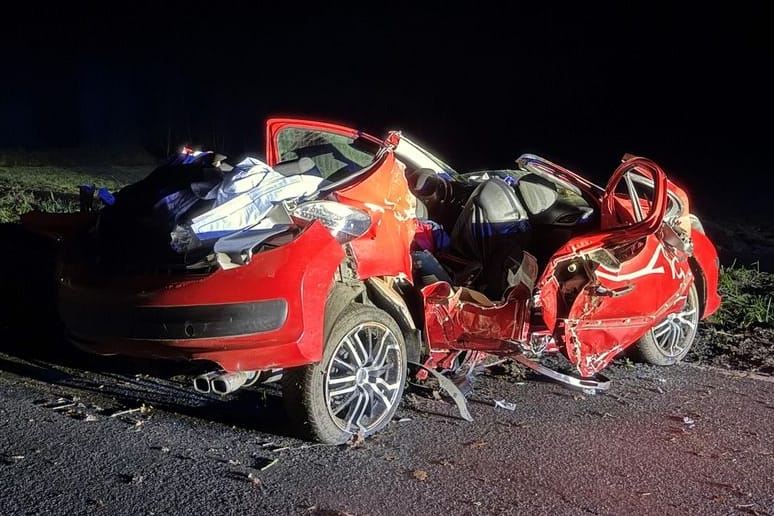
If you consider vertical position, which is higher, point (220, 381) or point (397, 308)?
point (397, 308)

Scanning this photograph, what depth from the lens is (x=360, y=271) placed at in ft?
14.7

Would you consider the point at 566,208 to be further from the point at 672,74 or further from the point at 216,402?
the point at 672,74

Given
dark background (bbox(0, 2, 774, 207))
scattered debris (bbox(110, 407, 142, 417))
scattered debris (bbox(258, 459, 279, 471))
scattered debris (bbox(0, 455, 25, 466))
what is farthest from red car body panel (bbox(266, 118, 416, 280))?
dark background (bbox(0, 2, 774, 207))

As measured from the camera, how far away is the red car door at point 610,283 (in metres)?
4.96

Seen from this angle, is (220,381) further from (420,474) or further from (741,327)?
(741,327)

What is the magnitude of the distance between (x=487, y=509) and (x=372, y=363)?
109 centimetres

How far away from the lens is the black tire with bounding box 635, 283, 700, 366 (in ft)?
19.4

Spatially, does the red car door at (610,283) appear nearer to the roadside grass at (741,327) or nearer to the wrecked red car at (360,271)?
the wrecked red car at (360,271)

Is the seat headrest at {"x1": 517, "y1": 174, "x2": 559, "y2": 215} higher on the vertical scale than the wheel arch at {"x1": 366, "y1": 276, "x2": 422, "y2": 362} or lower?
higher

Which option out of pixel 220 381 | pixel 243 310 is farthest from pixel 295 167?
pixel 220 381

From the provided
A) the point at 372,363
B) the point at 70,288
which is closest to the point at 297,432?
the point at 372,363

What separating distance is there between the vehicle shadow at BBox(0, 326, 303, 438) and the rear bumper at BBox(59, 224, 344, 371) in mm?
558

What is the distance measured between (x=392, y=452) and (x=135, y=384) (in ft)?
5.71

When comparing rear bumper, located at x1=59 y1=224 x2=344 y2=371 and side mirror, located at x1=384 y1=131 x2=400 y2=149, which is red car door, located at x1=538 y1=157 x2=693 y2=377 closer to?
side mirror, located at x1=384 y1=131 x2=400 y2=149
